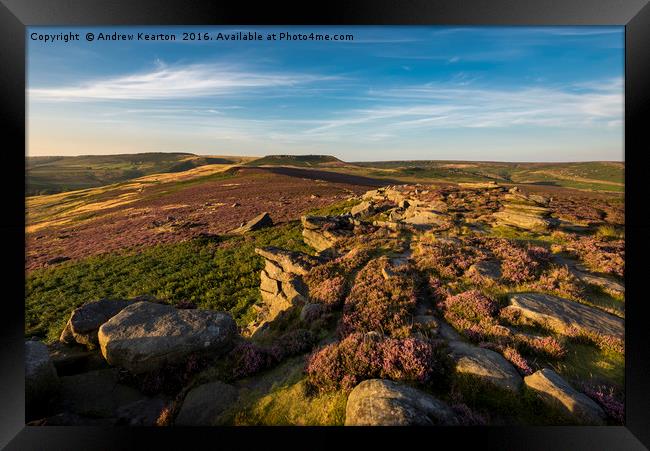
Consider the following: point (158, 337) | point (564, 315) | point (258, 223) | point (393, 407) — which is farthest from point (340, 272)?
point (564, 315)

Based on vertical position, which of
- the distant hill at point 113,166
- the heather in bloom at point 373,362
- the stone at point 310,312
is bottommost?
the heather in bloom at point 373,362

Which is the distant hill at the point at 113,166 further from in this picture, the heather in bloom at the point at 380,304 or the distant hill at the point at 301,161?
the heather in bloom at the point at 380,304

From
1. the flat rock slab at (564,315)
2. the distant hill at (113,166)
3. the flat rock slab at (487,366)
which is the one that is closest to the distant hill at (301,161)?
the distant hill at (113,166)

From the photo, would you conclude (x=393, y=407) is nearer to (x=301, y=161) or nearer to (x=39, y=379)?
(x=39, y=379)
